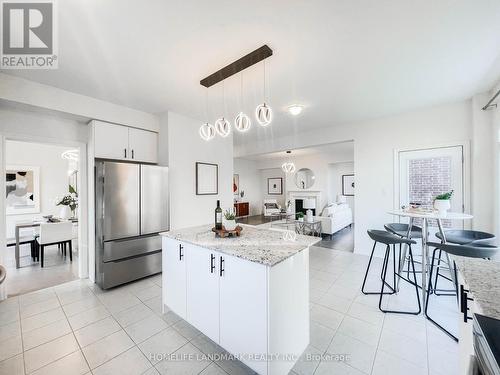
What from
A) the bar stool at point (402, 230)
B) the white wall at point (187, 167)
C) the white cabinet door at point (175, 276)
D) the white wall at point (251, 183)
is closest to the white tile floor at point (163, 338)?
the white cabinet door at point (175, 276)

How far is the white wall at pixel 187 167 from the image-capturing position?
361cm

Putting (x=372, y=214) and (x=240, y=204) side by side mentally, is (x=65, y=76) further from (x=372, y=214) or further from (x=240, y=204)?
(x=240, y=204)

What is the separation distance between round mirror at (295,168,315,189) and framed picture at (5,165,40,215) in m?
8.17

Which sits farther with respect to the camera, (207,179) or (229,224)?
(207,179)

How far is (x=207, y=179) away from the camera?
4.15 metres

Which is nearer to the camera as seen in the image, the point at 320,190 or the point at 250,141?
the point at 250,141

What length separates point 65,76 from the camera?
2445mm

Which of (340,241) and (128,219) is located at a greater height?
(128,219)

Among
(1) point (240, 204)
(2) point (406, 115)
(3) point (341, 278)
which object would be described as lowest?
(3) point (341, 278)

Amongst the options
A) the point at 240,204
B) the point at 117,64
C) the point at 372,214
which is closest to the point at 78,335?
the point at 117,64

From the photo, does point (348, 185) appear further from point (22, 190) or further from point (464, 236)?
point (22, 190)

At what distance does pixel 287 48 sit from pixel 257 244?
1.87 metres

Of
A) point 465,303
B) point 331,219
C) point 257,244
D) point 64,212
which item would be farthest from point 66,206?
point 331,219

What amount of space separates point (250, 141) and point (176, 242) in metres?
4.51
